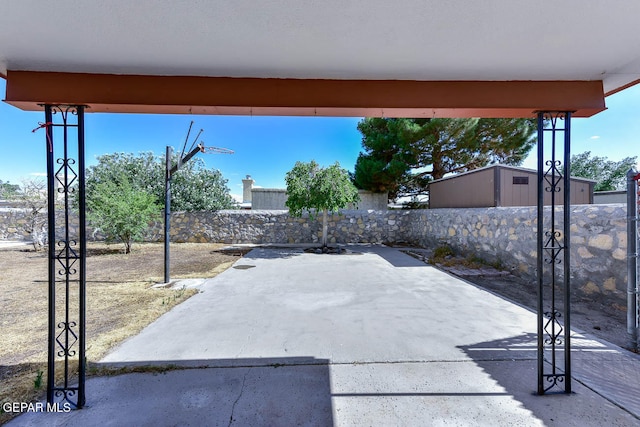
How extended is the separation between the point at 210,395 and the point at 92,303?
324 centimetres

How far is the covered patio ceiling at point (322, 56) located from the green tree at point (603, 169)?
22549 millimetres

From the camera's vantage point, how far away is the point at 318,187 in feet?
30.4

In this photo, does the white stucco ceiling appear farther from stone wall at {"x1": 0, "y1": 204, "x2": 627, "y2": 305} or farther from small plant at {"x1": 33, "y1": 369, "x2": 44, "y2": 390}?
stone wall at {"x1": 0, "y1": 204, "x2": 627, "y2": 305}

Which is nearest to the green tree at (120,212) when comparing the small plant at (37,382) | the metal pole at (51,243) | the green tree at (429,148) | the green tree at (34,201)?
the green tree at (34,201)

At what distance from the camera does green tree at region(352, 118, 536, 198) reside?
12.2 metres

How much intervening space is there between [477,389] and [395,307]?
73.4 inches

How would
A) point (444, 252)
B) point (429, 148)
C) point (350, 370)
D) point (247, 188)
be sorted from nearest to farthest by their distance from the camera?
1. point (350, 370)
2. point (444, 252)
3. point (429, 148)
4. point (247, 188)

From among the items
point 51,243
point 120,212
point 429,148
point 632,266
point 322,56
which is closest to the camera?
point 322,56

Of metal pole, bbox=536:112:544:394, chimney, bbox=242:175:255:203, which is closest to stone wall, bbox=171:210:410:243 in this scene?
chimney, bbox=242:175:255:203

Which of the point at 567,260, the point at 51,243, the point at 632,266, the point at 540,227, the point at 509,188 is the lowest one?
the point at 632,266

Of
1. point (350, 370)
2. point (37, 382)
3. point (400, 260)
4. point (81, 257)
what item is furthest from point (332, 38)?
point (400, 260)

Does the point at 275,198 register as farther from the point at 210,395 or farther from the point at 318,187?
the point at 210,395

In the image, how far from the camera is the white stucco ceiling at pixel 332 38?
4.50 ft

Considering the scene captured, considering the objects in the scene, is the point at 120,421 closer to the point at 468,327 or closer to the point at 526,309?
the point at 468,327
